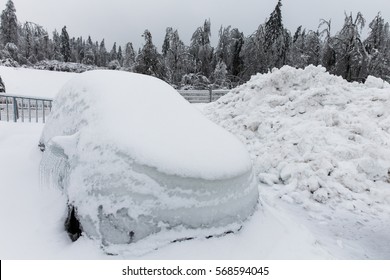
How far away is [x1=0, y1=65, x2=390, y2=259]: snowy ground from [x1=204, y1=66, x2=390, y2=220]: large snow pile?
20 millimetres

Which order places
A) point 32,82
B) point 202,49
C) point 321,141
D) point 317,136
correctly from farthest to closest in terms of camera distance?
point 202,49 < point 32,82 < point 317,136 < point 321,141

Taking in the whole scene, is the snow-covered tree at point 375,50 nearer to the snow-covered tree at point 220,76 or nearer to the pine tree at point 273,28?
the pine tree at point 273,28

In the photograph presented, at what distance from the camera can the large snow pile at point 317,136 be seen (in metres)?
5.02

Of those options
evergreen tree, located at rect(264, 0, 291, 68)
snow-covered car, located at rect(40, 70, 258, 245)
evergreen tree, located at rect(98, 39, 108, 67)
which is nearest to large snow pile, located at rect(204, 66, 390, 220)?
snow-covered car, located at rect(40, 70, 258, 245)

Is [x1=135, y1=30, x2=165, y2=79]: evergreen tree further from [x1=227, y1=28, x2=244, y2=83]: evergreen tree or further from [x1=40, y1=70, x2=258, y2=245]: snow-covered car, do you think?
[x1=40, y1=70, x2=258, y2=245]: snow-covered car

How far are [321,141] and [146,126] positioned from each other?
4.48m

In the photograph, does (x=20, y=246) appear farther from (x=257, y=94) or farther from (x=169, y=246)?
(x=257, y=94)

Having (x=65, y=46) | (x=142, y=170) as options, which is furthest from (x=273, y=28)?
(x=65, y=46)

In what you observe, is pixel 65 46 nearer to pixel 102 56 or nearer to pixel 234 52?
pixel 102 56

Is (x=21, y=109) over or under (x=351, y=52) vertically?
under

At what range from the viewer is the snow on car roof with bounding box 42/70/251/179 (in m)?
2.63

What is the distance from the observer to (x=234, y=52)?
3072 centimetres

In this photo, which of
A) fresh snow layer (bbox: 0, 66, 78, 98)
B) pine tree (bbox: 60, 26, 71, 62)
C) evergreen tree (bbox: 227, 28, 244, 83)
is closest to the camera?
fresh snow layer (bbox: 0, 66, 78, 98)

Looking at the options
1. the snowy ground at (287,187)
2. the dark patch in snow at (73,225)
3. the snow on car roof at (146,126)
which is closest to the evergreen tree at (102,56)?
the snowy ground at (287,187)
